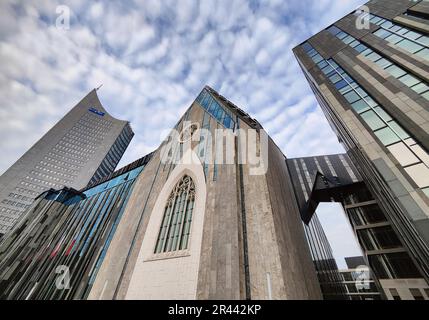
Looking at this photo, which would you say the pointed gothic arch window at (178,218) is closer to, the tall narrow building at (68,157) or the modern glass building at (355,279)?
the modern glass building at (355,279)

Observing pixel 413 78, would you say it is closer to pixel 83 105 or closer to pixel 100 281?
pixel 100 281

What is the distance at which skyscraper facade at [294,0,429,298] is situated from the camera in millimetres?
10062

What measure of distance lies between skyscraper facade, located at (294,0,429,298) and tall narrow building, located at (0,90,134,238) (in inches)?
4046

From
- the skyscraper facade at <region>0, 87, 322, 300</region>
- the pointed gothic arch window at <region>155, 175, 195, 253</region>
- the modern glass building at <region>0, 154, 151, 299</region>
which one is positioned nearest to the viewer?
the skyscraper facade at <region>0, 87, 322, 300</region>

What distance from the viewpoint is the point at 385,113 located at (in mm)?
12547

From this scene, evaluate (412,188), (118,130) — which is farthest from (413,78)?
(118,130)

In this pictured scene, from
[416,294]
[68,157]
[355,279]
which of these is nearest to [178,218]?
[416,294]

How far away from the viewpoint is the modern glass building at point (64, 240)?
20.8m

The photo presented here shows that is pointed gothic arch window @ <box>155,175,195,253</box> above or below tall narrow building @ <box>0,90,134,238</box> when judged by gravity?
below

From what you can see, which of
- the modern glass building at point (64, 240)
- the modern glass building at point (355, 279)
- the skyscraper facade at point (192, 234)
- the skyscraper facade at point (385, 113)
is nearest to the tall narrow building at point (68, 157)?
the modern glass building at point (64, 240)

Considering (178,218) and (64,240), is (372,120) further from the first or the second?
(64,240)

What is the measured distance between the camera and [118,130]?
11094 centimetres

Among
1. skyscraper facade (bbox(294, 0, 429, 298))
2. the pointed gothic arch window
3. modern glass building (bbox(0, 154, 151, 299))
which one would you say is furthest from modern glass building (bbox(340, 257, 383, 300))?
modern glass building (bbox(0, 154, 151, 299))

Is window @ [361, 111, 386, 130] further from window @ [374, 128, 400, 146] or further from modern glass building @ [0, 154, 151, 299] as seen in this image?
modern glass building @ [0, 154, 151, 299]
